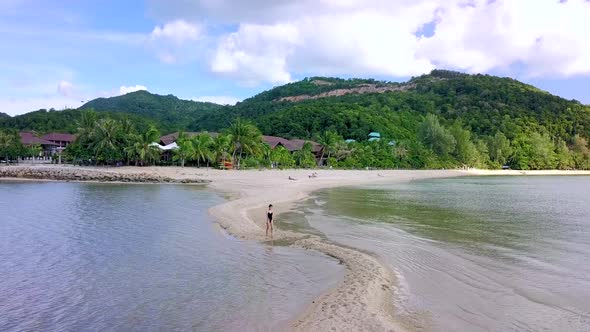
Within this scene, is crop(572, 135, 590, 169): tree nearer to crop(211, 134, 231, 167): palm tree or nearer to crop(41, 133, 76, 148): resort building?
crop(211, 134, 231, 167): palm tree

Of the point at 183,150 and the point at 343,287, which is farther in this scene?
the point at 183,150

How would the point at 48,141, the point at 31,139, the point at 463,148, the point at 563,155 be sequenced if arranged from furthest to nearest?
the point at 563,155 < the point at 463,148 < the point at 48,141 < the point at 31,139

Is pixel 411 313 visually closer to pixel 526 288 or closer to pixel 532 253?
pixel 526 288

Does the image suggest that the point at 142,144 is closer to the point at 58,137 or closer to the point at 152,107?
the point at 58,137

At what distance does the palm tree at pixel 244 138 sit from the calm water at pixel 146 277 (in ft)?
123

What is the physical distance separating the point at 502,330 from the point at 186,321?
5699 mm

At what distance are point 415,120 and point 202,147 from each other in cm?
6676

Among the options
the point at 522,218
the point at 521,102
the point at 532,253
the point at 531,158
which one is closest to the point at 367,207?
the point at 522,218

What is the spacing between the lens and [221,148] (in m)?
54.9

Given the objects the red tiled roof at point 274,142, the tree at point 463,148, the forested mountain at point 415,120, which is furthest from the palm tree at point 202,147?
the tree at point 463,148

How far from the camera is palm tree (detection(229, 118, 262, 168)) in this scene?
56.3m

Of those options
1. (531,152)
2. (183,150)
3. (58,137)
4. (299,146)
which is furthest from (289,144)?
(531,152)

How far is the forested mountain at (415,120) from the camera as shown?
8606 centimetres

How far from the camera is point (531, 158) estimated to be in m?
99.9
